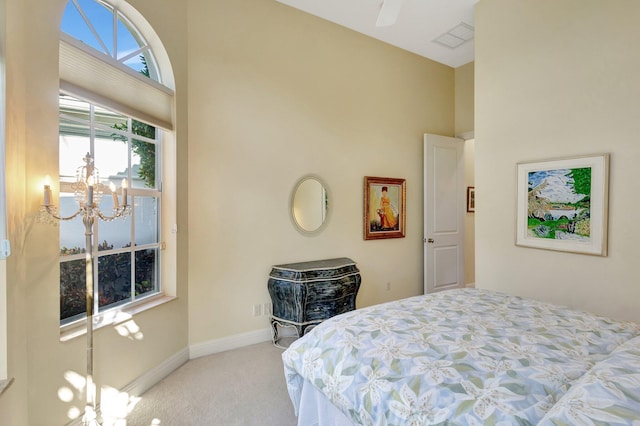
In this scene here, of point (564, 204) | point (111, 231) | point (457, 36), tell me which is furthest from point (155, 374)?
point (457, 36)

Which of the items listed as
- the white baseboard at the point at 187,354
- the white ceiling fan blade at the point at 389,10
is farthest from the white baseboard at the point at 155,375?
the white ceiling fan blade at the point at 389,10

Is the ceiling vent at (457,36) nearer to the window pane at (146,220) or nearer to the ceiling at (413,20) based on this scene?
the ceiling at (413,20)

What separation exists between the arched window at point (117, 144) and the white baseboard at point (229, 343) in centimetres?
65

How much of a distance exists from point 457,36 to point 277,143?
2.64m

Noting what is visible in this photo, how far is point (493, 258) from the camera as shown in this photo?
2920 mm

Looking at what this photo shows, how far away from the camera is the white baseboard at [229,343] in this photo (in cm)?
279

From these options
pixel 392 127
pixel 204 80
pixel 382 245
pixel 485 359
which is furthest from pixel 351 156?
pixel 485 359

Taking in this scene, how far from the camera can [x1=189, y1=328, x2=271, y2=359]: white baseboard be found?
2.79 meters

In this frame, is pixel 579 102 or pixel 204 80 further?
pixel 204 80

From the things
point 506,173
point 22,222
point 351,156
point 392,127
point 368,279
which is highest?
point 392,127

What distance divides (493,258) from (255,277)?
237 centimetres

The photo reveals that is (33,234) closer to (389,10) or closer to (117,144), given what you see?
(117,144)

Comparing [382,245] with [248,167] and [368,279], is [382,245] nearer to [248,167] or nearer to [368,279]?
[368,279]

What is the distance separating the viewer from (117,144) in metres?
2.22
